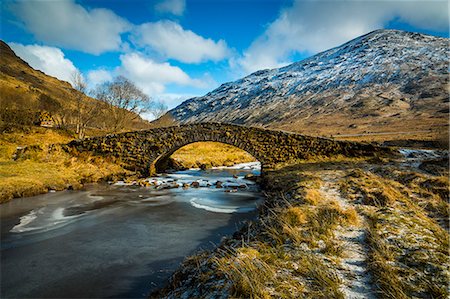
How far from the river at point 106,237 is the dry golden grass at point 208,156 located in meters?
14.1

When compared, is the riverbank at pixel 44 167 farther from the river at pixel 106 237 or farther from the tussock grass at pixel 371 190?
the tussock grass at pixel 371 190

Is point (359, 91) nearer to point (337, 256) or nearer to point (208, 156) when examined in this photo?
point (208, 156)

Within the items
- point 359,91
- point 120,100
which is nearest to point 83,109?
point 120,100

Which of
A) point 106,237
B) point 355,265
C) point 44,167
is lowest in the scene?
point 106,237

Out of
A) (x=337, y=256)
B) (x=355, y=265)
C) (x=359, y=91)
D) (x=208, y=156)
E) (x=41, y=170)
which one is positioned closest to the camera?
(x=355, y=265)

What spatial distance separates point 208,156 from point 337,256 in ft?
97.1

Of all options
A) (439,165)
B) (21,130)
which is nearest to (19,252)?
(439,165)

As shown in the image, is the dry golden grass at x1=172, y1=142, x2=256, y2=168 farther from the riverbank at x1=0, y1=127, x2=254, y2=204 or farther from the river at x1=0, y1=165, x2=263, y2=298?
the river at x1=0, y1=165, x2=263, y2=298

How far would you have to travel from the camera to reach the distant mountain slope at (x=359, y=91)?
89750mm

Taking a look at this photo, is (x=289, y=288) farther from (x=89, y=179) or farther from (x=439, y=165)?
(x=89, y=179)

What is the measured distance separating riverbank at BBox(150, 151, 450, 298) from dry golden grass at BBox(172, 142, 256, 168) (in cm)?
2283

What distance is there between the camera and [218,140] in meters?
21.4

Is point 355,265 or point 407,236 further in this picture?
point 407,236

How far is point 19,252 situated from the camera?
303 inches
